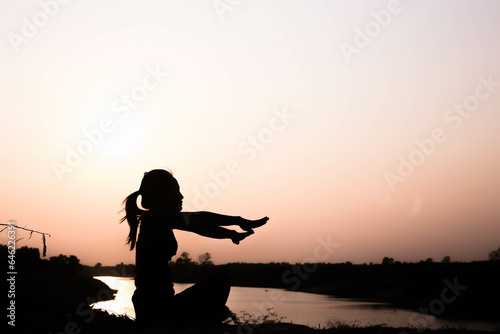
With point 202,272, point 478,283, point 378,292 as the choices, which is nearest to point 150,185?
point 478,283

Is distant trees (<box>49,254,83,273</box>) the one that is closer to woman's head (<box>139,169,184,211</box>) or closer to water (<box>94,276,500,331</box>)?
water (<box>94,276,500,331</box>)

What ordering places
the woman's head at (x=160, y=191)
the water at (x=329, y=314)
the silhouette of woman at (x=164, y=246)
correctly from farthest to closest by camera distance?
1. the water at (x=329, y=314)
2. the woman's head at (x=160, y=191)
3. the silhouette of woman at (x=164, y=246)

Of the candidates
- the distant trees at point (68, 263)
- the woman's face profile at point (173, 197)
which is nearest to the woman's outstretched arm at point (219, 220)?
the woman's face profile at point (173, 197)

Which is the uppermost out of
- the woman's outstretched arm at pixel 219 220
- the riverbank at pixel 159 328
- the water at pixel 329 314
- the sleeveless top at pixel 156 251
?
the woman's outstretched arm at pixel 219 220

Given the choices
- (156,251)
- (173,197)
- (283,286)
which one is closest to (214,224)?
(173,197)

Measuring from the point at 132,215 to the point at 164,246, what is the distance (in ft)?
2.02

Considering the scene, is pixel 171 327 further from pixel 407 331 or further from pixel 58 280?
pixel 58 280

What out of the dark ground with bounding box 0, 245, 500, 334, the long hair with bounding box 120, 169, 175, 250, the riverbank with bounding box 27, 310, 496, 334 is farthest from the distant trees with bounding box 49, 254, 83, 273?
the long hair with bounding box 120, 169, 175, 250

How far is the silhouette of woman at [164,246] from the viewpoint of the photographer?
6301mm

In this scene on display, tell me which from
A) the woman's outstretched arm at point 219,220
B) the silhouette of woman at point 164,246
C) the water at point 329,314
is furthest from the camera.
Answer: the water at point 329,314

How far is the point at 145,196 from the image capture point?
6.62m

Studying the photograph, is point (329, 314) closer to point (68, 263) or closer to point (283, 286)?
point (68, 263)

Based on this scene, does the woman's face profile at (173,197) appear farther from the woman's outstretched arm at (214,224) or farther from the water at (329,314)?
the water at (329,314)

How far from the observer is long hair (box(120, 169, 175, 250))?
6539mm
